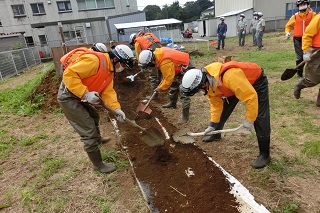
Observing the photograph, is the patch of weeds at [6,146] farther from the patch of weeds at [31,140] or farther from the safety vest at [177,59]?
the safety vest at [177,59]

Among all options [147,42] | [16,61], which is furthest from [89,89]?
[16,61]

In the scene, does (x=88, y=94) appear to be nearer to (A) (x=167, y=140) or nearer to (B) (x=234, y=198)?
(A) (x=167, y=140)

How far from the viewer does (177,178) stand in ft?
10.3

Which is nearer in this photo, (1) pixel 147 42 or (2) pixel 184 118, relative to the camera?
(2) pixel 184 118

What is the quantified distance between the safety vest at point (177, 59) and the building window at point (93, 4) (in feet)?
67.7

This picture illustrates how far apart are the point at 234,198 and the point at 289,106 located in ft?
10.6

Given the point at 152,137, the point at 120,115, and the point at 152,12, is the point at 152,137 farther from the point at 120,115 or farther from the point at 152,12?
the point at 152,12

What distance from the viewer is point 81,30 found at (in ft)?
64.1

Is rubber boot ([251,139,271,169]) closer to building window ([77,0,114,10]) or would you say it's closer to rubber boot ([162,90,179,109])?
rubber boot ([162,90,179,109])

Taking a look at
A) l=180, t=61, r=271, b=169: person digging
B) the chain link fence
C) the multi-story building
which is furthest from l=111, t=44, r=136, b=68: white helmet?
the multi-story building

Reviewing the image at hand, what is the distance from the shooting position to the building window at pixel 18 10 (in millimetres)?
21456

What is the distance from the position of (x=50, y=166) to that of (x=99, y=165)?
918 mm

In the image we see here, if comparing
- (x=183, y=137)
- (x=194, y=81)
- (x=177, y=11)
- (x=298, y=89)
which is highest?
(x=177, y=11)

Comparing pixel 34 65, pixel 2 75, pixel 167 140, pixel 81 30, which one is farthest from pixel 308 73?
pixel 81 30
